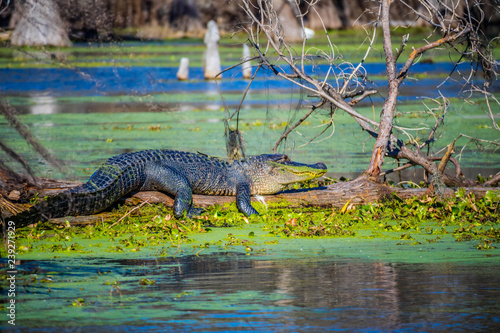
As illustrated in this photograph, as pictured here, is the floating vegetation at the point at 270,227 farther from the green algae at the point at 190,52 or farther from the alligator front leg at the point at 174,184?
the green algae at the point at 190,52

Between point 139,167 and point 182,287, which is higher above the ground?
point 139,167

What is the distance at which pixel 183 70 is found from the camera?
2297cm

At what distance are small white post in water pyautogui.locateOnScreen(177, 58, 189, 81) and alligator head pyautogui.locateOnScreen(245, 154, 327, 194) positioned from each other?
51.3 ft

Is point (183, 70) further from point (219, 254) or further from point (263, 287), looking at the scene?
point (263, 287)

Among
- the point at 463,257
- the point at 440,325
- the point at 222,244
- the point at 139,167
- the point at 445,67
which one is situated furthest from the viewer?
the point at 445,67

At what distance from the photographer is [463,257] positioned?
5570 mm

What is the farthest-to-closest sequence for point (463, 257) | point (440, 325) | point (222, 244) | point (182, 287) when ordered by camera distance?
point (222, 244) → point (463, 257) → point (182, 287) → point (440, 325)

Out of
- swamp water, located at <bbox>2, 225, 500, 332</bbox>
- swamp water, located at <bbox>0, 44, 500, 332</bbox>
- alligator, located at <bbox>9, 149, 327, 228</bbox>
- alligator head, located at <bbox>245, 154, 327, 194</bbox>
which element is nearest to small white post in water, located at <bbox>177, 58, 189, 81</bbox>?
alligator, located at <bbox>9, 149, 327, 228</bbox>

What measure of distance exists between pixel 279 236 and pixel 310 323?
7.50ft

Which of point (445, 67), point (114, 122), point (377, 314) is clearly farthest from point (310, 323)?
point (445, 67)

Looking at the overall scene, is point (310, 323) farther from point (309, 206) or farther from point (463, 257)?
point (309, 206)

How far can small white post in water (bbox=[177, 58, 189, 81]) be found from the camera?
22.7m

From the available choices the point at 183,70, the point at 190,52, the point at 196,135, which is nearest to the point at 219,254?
the point at 196,135

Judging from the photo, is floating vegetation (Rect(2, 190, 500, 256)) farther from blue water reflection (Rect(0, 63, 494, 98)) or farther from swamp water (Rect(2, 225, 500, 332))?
blue water reflection (Rect(0, 63, 494, 98))
